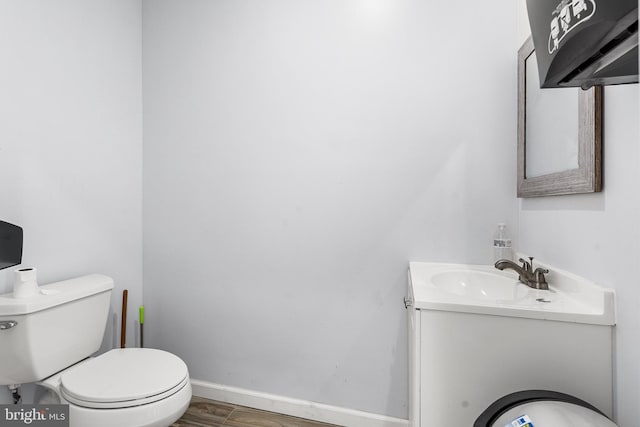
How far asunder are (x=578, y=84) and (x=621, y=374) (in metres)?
0.68

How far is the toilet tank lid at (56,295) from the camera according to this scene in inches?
48.3

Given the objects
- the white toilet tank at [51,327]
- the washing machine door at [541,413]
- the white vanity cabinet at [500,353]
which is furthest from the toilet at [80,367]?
the washing machine door at [541,413]

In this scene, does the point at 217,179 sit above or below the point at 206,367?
above

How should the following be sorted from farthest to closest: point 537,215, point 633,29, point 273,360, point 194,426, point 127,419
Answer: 1. point 273,360
2. point 194,426
3. point 537,215
4. point 127,419
5. point 633,29

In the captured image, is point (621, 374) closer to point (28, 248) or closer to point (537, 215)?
point (537, 215)

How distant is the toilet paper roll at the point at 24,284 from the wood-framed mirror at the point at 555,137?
73.7 inches

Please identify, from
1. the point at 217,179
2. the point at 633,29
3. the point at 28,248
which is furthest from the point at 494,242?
the point at 28,248

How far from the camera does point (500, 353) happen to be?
2.98 ft

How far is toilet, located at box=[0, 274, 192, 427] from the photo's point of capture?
117 centimetres

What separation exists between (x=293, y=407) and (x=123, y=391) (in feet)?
2.70

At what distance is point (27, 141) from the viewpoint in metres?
1.42

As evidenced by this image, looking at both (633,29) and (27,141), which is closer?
(633,29)

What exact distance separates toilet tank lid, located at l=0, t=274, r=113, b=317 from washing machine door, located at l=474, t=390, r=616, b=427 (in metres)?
1.47

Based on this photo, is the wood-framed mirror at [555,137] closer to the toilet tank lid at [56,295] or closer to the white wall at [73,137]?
the toilet tank lid at [56,295]
